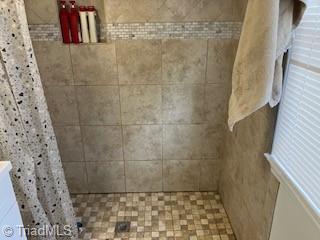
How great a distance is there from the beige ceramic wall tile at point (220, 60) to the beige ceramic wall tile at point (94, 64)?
28.5 inches

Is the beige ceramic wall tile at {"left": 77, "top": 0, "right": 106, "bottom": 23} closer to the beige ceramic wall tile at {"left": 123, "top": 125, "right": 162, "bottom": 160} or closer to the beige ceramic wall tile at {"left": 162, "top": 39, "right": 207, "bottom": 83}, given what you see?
the beige ceramic wall tile at {"left": 162, "top": 39, "right": 207, "bottom": 83}

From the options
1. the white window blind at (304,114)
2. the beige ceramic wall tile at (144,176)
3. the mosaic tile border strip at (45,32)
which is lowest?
the beige ceramic wall tile at (144,176)

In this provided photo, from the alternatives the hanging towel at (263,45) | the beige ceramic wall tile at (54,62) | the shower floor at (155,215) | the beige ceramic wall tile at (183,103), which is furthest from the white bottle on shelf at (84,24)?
the shower floor at (155,215)

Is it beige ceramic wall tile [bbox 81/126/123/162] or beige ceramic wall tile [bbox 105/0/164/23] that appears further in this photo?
beige ceramic wall tile [bbox 81/126/123/162]

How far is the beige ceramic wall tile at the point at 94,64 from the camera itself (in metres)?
1.90

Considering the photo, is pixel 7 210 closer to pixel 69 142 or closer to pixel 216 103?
pixel 69 142

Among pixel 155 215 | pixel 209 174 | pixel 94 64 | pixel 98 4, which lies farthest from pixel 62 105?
pixel 209 174

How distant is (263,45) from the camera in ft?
3.01

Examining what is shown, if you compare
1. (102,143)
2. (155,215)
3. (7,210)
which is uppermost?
(7,210)

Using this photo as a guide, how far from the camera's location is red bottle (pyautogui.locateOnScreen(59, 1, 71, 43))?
186 centimetres

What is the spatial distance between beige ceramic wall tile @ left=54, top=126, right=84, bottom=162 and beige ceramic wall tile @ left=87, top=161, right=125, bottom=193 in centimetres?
14

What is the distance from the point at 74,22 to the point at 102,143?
0.97 metres

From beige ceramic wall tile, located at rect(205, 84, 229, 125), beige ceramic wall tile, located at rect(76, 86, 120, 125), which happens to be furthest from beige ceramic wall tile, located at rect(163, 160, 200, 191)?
beige ceramic wall tile, located at rect(76, 86, 120, 125)

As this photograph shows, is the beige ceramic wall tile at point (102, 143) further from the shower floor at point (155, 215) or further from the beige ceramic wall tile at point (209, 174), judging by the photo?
Result: the beige ceramic wall tile at point (209, 174)
